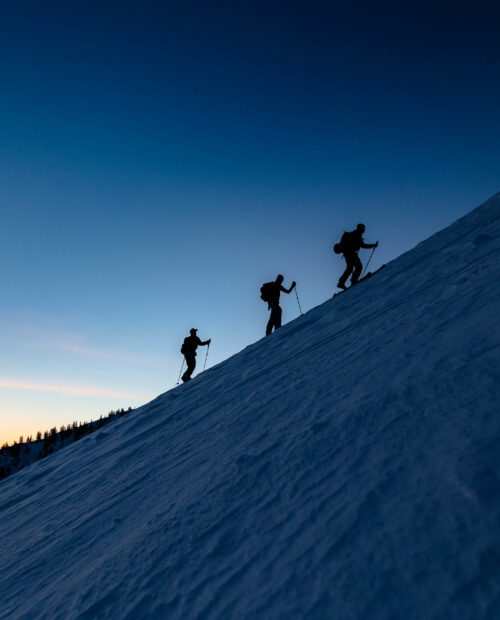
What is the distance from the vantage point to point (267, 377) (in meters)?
5.21

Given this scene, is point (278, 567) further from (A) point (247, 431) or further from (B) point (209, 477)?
(A) point (247, 431)

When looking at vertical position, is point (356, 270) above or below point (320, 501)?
above

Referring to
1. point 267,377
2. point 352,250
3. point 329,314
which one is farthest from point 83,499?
point 352,250

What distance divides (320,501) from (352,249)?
8.27 m

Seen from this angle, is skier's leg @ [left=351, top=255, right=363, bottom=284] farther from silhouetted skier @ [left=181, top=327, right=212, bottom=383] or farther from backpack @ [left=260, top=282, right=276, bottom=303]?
silhouetted skier @ [left=181, top=327, right=212, bottom=383]

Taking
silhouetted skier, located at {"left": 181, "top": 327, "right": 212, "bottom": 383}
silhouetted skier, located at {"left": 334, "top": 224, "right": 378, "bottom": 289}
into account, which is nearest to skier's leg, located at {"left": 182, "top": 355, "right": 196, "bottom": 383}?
silhouetted skier, located at {"left": 181, "top": 327, "right": 212, "bottom": 383}

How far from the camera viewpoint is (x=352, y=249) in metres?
9.82

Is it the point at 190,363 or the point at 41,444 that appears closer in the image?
the point at 190,363

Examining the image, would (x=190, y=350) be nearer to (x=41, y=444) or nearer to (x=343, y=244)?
(x=343, y=244)

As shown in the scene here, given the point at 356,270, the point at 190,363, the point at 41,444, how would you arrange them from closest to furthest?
the point at 356,270
the point at 190,363
the point at 41,444

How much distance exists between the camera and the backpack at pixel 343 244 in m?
9.82

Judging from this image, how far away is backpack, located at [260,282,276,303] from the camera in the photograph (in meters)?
11.3

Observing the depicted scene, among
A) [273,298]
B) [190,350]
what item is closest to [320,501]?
[273,298]

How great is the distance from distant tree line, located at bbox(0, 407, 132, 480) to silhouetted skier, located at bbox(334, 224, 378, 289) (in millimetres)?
11625
